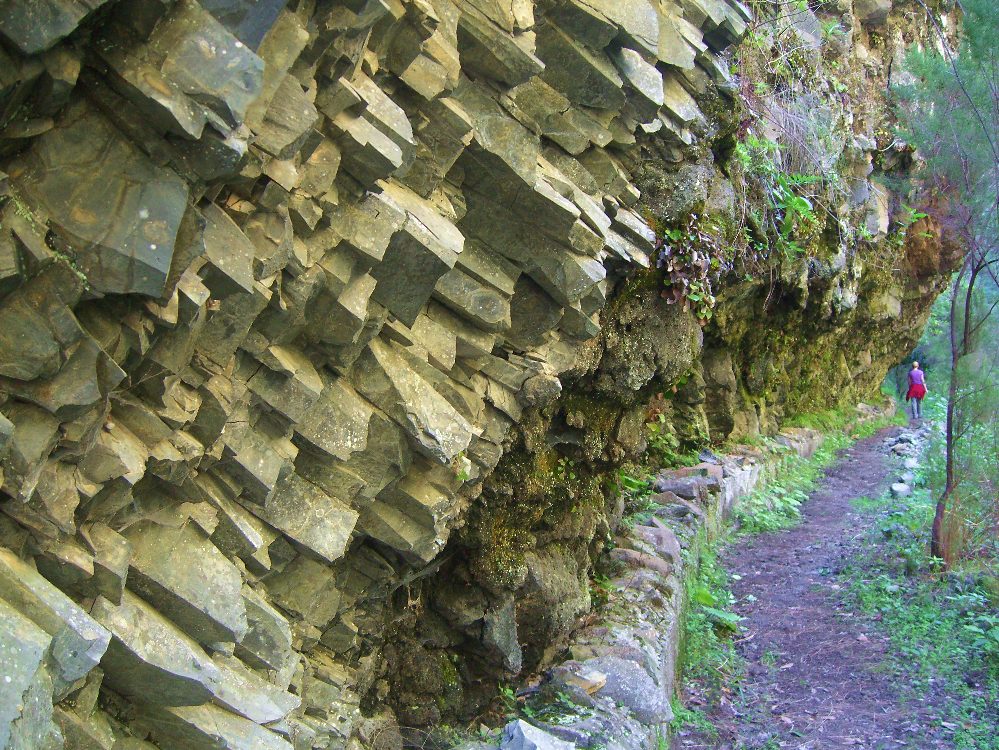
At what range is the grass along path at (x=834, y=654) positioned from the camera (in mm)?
7848

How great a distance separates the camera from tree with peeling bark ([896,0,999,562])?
10312 mm

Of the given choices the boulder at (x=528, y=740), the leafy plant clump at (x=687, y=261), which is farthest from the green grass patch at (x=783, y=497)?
the boulder at (x=528, y=740)

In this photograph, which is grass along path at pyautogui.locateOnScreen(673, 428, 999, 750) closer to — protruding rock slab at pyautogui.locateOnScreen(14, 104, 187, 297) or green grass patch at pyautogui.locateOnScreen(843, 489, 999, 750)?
green grass patch at pyautogui.locateOnScreen(843, 489, 999, 750)

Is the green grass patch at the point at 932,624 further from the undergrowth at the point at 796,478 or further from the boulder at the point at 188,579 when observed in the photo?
the boulder at the point at 188,579

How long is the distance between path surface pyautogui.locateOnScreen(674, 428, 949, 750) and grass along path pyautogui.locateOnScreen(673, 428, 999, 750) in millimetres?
16

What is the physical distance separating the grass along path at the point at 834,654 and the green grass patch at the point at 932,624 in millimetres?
16

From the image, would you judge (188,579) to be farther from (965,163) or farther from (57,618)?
(965,163)

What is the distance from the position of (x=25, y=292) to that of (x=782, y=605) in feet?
30.5

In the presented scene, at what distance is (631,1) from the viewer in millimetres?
6254

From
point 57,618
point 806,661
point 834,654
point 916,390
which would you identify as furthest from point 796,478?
point 57,618

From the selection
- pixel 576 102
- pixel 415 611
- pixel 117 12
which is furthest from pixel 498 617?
pixel 117 12

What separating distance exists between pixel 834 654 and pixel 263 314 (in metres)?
7.46

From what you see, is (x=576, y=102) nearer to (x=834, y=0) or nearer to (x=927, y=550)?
(x=927, y=550)

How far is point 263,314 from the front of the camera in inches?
165
